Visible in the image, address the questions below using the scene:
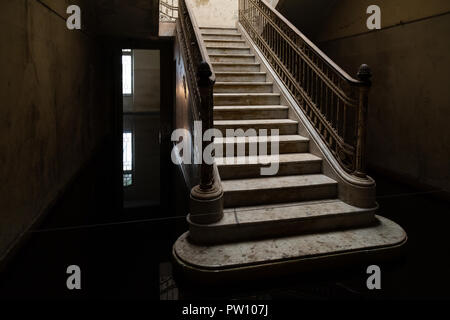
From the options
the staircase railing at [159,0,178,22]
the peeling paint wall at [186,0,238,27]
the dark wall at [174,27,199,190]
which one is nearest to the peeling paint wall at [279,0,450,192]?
the dark wall at [174,27,199,190]

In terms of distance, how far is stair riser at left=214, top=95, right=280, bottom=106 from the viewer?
5266mm

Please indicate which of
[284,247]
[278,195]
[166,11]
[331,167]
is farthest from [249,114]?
[166,11]

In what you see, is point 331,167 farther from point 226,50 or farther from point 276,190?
point 226,50

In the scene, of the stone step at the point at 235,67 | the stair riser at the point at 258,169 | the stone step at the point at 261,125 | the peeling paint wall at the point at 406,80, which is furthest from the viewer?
the stone step at the point at 235,67

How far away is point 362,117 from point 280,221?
150cm

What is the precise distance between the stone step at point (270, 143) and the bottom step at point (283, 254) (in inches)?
53.3

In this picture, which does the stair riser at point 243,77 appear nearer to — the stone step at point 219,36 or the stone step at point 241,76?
the stone step at point 241,76

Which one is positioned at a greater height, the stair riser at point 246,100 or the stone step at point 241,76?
the stone step at point 241,76

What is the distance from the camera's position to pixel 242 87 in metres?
5.60

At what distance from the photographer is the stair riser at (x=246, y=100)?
527cm

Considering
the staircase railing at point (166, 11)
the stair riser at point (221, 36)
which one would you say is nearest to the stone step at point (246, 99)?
the stair riser at point (221, 36)

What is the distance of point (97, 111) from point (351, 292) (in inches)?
333
